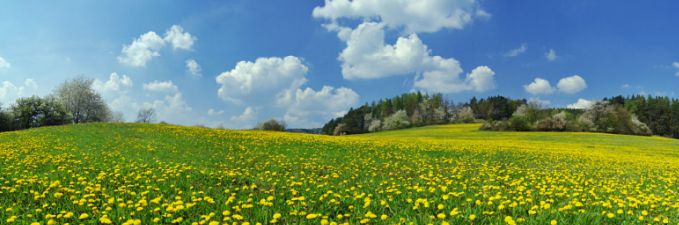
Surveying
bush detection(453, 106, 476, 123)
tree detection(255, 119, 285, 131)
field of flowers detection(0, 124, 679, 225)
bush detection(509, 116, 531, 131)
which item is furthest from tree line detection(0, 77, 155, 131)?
bush detection(453, 106, 476, 123)

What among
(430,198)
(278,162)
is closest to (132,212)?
(430,198)

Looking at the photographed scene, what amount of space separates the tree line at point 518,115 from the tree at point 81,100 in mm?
53980

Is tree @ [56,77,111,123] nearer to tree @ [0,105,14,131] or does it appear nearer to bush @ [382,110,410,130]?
tree @ [0,105,14,131]

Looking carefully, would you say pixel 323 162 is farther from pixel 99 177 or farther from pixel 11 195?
pixel 11 195

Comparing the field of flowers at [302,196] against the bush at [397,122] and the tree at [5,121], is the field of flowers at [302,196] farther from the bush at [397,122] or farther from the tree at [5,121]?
the bush at [397,122]

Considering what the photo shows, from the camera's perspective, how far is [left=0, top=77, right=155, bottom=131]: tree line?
56.3 m

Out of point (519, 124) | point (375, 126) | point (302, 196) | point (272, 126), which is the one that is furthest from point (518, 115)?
point (302, 196)

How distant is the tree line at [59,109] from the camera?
185 feet

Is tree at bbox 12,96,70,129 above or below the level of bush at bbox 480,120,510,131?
above

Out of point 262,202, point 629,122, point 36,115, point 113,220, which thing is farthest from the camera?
point 629,122

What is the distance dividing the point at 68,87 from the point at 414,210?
82300 mm

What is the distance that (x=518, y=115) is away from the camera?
65438 mm

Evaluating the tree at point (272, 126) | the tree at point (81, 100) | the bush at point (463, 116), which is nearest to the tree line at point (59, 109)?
the tree at point (81, 100)

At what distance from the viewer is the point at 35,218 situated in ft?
22.7
